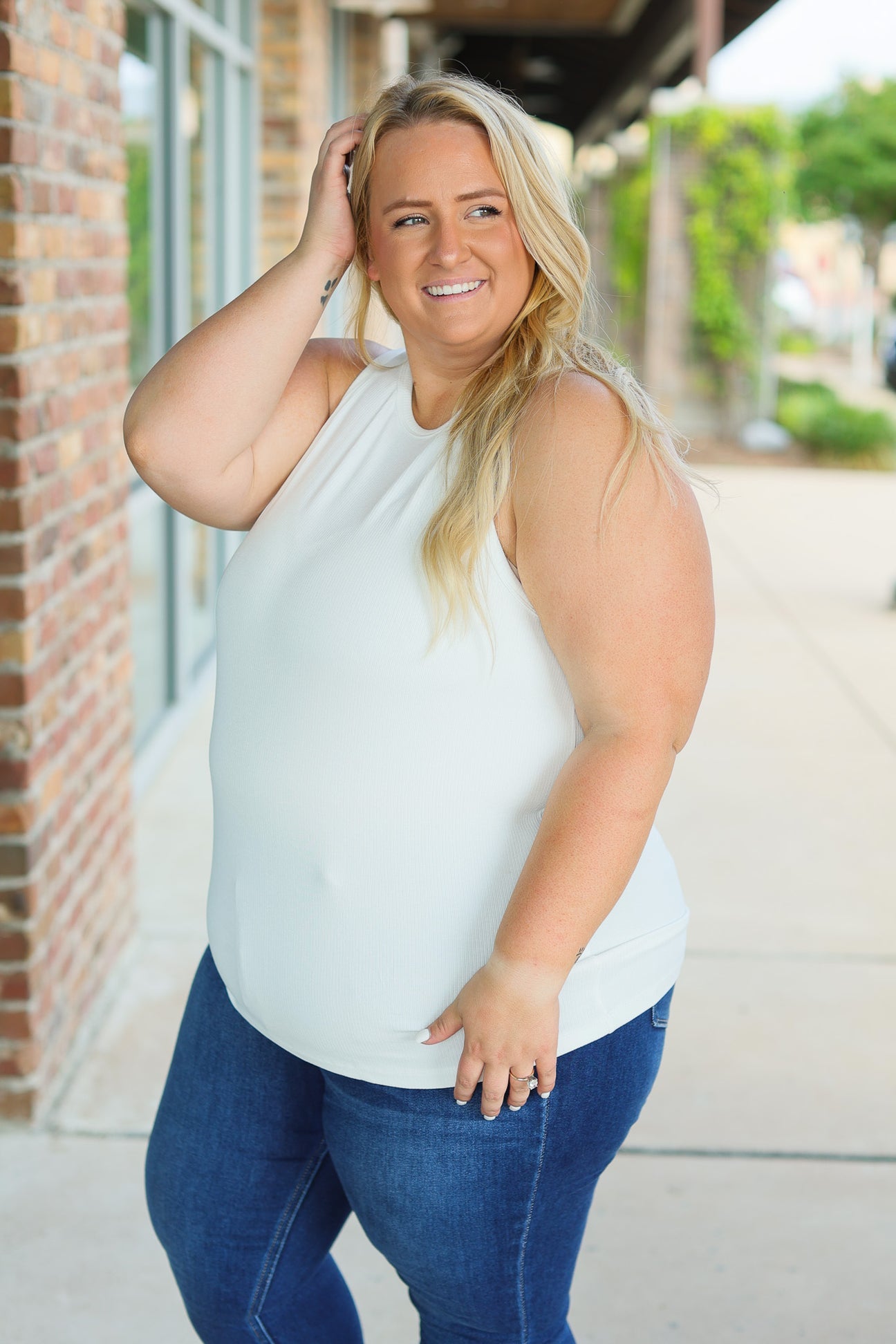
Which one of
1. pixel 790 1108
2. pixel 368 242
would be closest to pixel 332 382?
pixel 368 242

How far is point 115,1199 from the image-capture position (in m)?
2.57

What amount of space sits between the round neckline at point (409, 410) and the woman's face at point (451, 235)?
0.08 m

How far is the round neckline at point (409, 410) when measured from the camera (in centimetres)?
149

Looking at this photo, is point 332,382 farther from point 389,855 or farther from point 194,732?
point 194,732

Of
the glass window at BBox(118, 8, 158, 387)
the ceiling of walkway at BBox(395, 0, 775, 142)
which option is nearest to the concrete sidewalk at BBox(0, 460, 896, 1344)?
the glass window at BBox(118, 8, 158, 387)

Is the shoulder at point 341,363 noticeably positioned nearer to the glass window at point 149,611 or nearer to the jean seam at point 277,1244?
the jean seam at point 277,1244

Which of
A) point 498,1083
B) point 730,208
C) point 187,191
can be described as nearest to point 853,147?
point 730,208

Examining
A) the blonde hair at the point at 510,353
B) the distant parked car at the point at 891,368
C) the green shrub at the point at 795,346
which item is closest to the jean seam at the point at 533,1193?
the blonde hair at the point at 510,353

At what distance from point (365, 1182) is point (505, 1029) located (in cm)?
24

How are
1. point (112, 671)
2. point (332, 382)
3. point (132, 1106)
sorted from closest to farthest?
point (332, 382) → point (132, 1106) → point (112, 671)

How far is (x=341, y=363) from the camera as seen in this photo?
5.49 feet

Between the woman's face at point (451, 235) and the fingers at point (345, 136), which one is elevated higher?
the fingers at point (345, 136)

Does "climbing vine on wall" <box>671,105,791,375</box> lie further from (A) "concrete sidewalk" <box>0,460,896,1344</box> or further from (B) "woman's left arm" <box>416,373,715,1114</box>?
(B) "woman's left arm" <box>416,373,715,1114</box>

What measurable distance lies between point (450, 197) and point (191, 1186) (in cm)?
109
